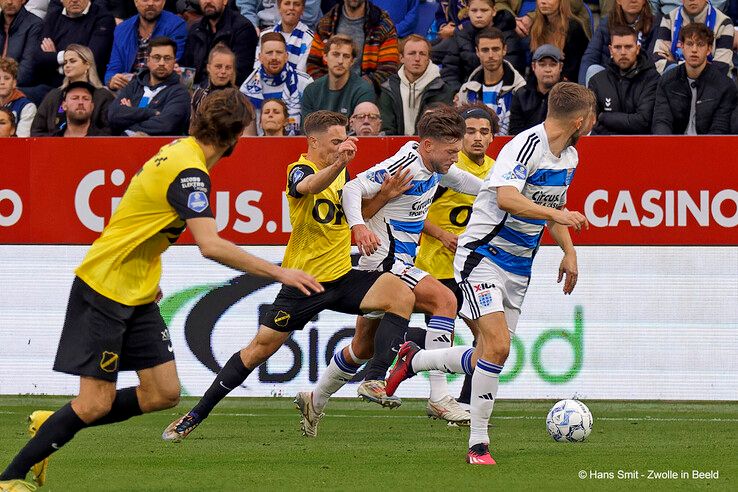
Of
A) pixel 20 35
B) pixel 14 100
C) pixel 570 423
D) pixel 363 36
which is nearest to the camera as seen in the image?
pixel 570 423

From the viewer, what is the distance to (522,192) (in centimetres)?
800

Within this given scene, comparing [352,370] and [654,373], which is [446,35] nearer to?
[654,373]

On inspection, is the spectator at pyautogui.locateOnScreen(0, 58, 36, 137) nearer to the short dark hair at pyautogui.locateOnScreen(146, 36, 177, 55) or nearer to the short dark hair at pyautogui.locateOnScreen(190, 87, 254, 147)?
the short dark hair at pyautogui.locateOnScreen(146, 36, 177, 55)

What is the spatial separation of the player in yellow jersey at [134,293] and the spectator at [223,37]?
8.01 m

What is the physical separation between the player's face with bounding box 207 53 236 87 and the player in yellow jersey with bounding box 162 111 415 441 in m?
4.33

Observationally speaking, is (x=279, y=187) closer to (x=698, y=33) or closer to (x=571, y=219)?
(x=698, y=33)

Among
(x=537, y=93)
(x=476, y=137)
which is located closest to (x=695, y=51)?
(x=537, y=93)

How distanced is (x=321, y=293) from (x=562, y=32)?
5848mm

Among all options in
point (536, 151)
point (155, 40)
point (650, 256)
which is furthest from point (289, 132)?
point (536, 151)

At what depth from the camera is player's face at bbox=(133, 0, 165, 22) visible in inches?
580

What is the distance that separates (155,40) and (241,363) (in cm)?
549

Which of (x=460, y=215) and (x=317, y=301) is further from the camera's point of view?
(x=460, y=215)

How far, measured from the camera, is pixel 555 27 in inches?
543

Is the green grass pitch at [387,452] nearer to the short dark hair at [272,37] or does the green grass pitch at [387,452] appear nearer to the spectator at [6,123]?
the spectator at [6,123]
